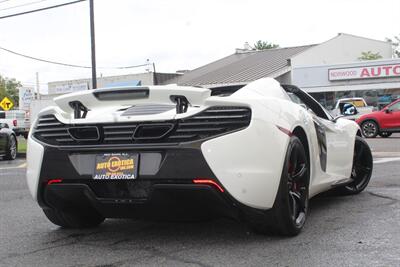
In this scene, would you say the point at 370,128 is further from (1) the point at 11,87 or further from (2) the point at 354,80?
(1) the point at 11,87

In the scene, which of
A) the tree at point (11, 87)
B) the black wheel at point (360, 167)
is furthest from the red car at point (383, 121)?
the tree at point (11, 87)

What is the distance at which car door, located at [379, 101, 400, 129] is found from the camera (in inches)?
765

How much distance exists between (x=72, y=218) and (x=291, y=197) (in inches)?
75.6

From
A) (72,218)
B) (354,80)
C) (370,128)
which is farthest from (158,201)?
(354,80)

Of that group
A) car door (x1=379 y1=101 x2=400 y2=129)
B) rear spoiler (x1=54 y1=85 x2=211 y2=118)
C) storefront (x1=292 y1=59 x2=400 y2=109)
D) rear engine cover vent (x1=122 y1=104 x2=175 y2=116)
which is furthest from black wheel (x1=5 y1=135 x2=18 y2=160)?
storefront (x1=292 y1=59 x2=400 y2=109)

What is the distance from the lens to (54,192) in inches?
165

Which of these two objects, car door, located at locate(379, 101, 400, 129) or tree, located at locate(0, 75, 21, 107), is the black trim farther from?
tree, located at locate(0, 75, 21, 107)

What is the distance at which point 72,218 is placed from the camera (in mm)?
4766

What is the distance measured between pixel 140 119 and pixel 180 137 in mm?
329

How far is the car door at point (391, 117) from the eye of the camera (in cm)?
1944

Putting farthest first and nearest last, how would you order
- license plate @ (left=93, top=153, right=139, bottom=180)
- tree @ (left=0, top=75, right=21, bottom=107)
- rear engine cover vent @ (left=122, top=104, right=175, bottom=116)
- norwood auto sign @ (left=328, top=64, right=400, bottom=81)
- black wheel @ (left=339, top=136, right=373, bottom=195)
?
tree @ (left=0, top=75, right=21, bottom=107) < norwood auto sign @ (left=328, top=64, right=400, bottom=81) < black wheel @ (left=339, top=136, right=373, bottom=195) < rear engine cover vent @ (left=122, top=104, right=175, bottom=116) < license plate @ (left=93, top=153, right=139, bottom=180)

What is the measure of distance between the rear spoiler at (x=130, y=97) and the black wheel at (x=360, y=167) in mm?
2979

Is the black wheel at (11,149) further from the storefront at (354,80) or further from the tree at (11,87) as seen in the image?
the tree at (11,87)

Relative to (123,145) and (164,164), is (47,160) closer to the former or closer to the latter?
(123,145)
